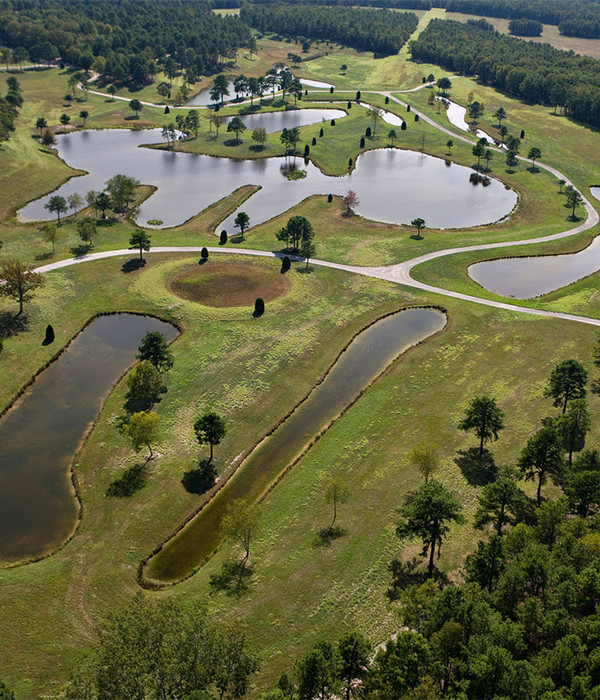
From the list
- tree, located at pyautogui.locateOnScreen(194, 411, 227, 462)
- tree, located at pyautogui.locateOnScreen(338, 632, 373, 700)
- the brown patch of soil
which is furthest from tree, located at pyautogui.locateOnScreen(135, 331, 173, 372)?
tree, located at pyautogui.locateOnScreen(338, 632, 373, 700)

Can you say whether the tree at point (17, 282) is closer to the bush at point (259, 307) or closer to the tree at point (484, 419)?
the bush at point (259, 307)

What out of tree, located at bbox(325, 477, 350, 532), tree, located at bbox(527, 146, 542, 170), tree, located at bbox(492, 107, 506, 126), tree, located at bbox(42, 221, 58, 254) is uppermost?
tree, located at bbox(492, 107, 506, 126)

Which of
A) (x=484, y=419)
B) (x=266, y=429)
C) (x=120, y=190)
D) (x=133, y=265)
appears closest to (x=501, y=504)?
(x=484, y=419)

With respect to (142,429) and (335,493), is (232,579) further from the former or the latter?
(142,429)

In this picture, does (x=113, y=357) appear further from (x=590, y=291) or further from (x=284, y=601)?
(x=590, y=291)

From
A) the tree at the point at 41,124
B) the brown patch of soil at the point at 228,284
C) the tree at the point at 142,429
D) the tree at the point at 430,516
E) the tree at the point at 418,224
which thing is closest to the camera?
the tree at the point at 430,516

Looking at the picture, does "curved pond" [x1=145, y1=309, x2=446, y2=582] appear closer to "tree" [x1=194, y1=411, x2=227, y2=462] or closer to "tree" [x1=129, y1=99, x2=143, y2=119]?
"tree" [x1=194, y1=411, x2=227, y2=462]

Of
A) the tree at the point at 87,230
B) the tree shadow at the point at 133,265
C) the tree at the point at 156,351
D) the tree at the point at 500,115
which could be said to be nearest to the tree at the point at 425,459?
the tree at the point at 156,351
